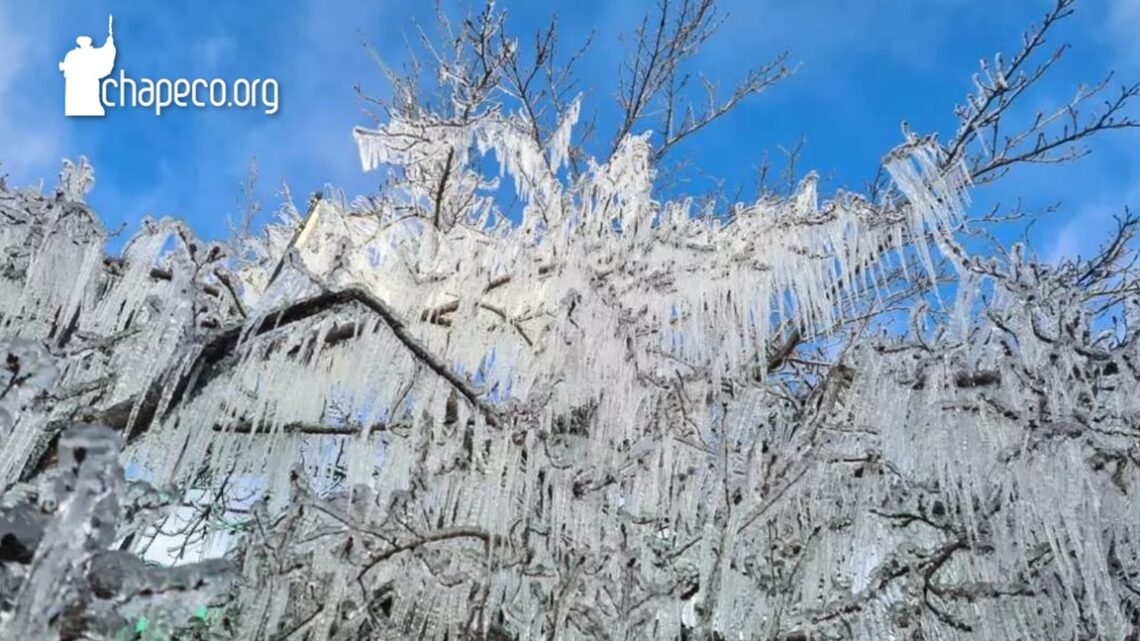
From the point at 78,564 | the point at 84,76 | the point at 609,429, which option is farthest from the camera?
the point at 84,76

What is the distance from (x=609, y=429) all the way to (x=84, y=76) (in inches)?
156

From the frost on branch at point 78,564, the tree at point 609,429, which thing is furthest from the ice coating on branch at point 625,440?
the frost on branch at point 78,564

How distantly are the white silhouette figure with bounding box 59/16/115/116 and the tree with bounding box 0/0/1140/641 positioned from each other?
72.1 inches

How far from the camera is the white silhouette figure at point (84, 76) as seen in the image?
5344 mm

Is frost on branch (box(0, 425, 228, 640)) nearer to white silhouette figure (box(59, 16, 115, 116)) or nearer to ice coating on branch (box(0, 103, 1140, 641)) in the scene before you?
ice coating on branch (box(0, 103, 1140, 641))

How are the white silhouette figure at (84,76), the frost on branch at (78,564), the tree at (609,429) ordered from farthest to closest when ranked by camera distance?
the white silhouette figure at (84,76) → the tree at (609,429) → the frost on branch at (78,564)

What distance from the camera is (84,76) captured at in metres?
5.36

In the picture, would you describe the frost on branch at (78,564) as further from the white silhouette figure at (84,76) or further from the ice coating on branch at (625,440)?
the white silhouette figure at (84,76)

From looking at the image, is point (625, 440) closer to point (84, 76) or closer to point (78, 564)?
point (78, 564)

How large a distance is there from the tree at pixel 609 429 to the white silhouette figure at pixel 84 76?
183cm

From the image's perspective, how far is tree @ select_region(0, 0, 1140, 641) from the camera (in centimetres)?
268

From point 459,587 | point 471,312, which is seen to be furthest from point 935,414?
point 471,312

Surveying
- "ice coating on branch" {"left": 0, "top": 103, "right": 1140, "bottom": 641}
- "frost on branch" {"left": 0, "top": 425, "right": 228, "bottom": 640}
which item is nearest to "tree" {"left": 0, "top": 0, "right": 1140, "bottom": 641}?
"ice coating on branch" {"left": 0, "top": 103, "right": 1140, "bottom": 641}

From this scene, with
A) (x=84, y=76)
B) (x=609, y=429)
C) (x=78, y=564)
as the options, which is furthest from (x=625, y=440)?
(x=84, y=76)
